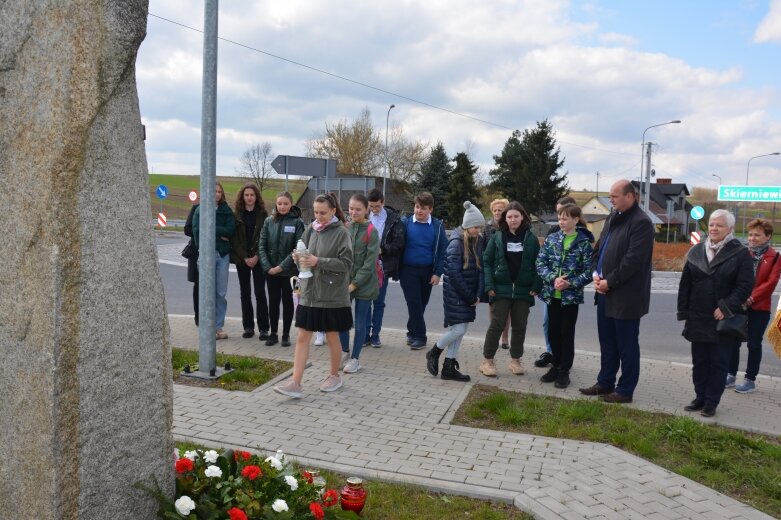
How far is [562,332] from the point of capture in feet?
22.4

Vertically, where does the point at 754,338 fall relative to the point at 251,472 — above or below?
above

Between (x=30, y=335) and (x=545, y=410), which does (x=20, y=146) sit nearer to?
(x=30, y=335)

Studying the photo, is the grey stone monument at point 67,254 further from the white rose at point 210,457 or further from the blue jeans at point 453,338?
the blue jeans at point 453,338

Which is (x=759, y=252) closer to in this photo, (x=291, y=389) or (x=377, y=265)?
(x=377, y=265)

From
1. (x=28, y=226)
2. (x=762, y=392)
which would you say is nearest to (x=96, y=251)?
(x=28, y=226)

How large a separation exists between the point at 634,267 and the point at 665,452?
1724 mm

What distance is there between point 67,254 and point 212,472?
1.39 meters

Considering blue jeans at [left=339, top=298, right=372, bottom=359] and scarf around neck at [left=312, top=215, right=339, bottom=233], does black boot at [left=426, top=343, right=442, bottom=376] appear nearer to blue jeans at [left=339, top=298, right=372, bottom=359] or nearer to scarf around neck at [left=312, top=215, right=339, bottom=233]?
blue jeans at [left=339, top=298, right=372, bottom=359]

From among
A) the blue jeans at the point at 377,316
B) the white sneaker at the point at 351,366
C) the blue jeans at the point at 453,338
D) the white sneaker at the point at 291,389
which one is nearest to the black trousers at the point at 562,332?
the blue jeans at the point at 453,338

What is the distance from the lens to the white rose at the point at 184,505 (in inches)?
118

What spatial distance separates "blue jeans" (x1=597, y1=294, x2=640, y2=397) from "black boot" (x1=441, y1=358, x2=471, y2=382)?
4.37 feet

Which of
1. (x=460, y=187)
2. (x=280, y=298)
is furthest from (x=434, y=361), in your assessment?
(x=460, y=187)

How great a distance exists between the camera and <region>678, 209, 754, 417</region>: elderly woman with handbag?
577 cm

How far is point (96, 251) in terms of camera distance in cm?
268
